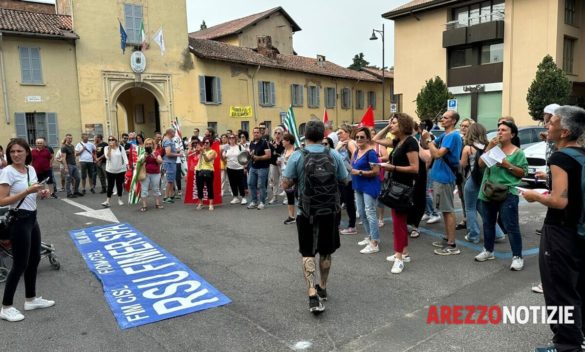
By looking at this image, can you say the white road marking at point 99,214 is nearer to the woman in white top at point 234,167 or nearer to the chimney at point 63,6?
the woman in white top at point 234,167

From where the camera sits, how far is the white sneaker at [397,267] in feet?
17.1

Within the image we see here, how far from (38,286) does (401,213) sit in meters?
4.35

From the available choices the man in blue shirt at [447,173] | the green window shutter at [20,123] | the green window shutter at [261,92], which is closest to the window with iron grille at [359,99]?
the green window shutter at [261,92]

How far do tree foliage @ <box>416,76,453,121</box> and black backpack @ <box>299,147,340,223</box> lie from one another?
25586mm

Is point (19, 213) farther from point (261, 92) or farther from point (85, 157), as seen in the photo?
point (261, 92)

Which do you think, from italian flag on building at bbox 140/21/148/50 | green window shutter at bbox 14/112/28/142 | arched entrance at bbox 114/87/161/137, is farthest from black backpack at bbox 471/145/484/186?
arched entrance at bbox 114/87/161/137

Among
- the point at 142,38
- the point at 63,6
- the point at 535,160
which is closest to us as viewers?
the point at 535,160

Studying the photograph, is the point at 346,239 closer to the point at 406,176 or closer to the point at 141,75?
the point at 406,176

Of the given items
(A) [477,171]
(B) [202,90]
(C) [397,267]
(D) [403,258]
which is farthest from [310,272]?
(B) [202,90]

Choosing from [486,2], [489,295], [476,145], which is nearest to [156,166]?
[476,145]

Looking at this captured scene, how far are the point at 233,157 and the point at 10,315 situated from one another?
6610 mm

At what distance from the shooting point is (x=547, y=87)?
24.2 m

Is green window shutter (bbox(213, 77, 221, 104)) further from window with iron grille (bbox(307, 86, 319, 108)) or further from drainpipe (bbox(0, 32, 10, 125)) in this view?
drainpipe (bbox(0, 32, 10, 125))

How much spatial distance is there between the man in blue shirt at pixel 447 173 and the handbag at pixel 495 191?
766 millimetres
